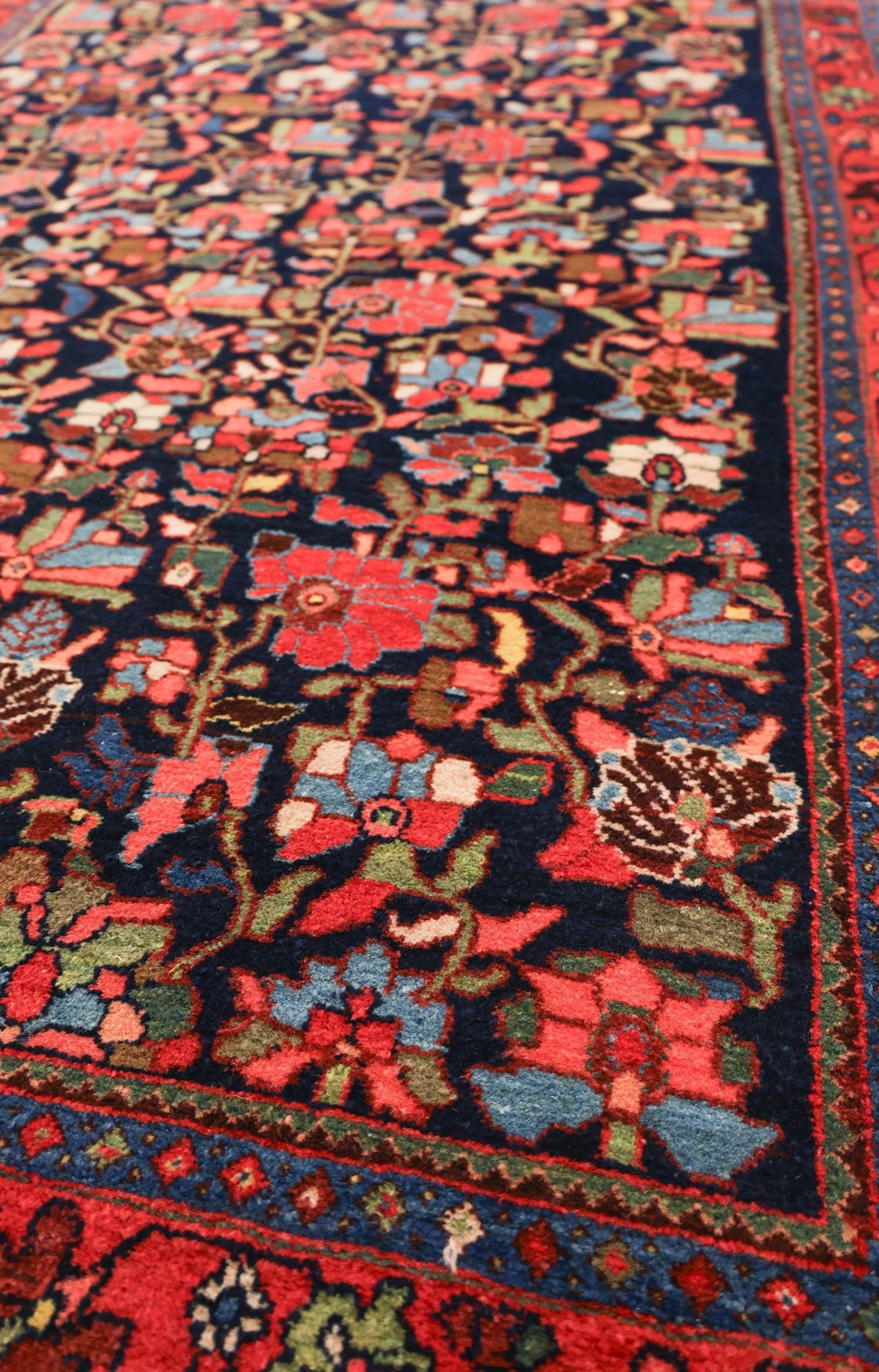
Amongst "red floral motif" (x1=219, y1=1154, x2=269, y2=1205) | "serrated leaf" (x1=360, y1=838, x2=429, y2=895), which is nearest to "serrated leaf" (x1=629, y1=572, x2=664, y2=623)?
"serrated leaf" (x1=360, y1=838, x2=429, y2=895)

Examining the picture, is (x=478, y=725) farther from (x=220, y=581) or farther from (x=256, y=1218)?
(x=256, y=1218)

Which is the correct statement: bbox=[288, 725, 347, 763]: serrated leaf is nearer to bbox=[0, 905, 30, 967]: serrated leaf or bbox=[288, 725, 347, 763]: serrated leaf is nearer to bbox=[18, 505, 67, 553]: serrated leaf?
bbox=[0, 905, 30, 967]: serrated leaf

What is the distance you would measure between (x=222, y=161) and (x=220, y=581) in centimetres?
207

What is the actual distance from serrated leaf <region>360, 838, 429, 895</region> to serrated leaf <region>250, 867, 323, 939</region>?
79 millimetres

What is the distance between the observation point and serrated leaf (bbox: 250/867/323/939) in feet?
4.74

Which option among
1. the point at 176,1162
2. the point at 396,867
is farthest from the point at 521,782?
the point at 176,1162

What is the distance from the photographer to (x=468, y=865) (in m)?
1.51

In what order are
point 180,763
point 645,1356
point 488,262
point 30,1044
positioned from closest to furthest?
point 645,1356 → point 30,1044 → point 180,763 → point 488,262

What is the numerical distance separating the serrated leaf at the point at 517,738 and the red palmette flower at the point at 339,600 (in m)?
0.24

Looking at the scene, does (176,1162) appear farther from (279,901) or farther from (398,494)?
(398,494)

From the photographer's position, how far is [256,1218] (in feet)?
3.92

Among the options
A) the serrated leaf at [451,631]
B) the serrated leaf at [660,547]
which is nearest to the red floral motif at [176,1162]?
the serrated leaf at [451,631]

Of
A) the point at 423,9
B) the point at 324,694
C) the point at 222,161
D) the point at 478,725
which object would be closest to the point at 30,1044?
the point at 324,694

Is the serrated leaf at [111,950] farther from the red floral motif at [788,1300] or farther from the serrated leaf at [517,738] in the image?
the red floral motif at [788,1300]
